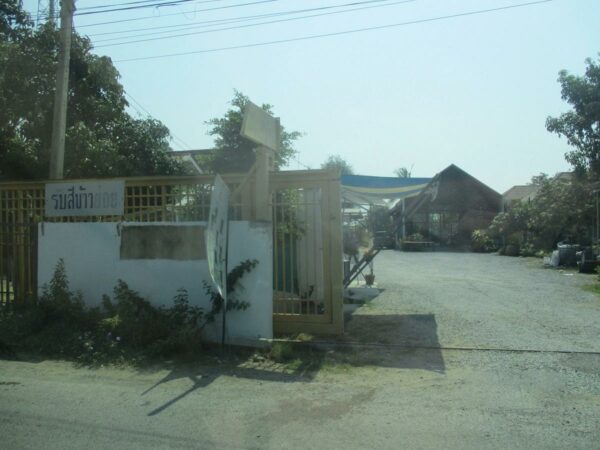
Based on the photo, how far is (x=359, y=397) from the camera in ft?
18.3

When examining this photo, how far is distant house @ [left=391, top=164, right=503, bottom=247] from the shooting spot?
37.3 metres

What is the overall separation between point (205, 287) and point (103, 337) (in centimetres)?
153

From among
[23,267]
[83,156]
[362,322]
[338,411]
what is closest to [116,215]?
Answer: [23,267]

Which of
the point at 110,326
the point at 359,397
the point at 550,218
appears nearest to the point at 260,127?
the point at 110,326

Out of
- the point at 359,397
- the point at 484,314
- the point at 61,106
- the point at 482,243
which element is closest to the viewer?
→ the point at 359,397

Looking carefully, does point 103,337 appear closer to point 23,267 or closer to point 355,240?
point 23,267

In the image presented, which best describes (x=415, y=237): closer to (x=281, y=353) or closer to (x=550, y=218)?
(x=550, y=218)

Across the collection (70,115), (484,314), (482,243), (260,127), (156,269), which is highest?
(70,115)

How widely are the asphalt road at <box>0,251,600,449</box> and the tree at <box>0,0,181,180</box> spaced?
10855mm

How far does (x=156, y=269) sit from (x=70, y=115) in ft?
40.3

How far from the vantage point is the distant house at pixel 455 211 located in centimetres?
3731

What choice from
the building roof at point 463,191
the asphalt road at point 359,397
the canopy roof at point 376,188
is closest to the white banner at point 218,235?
the asphalt road at point 359,397

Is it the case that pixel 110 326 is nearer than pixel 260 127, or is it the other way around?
pixel 110 326

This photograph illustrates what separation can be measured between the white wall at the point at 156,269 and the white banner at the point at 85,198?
0.34 metres
